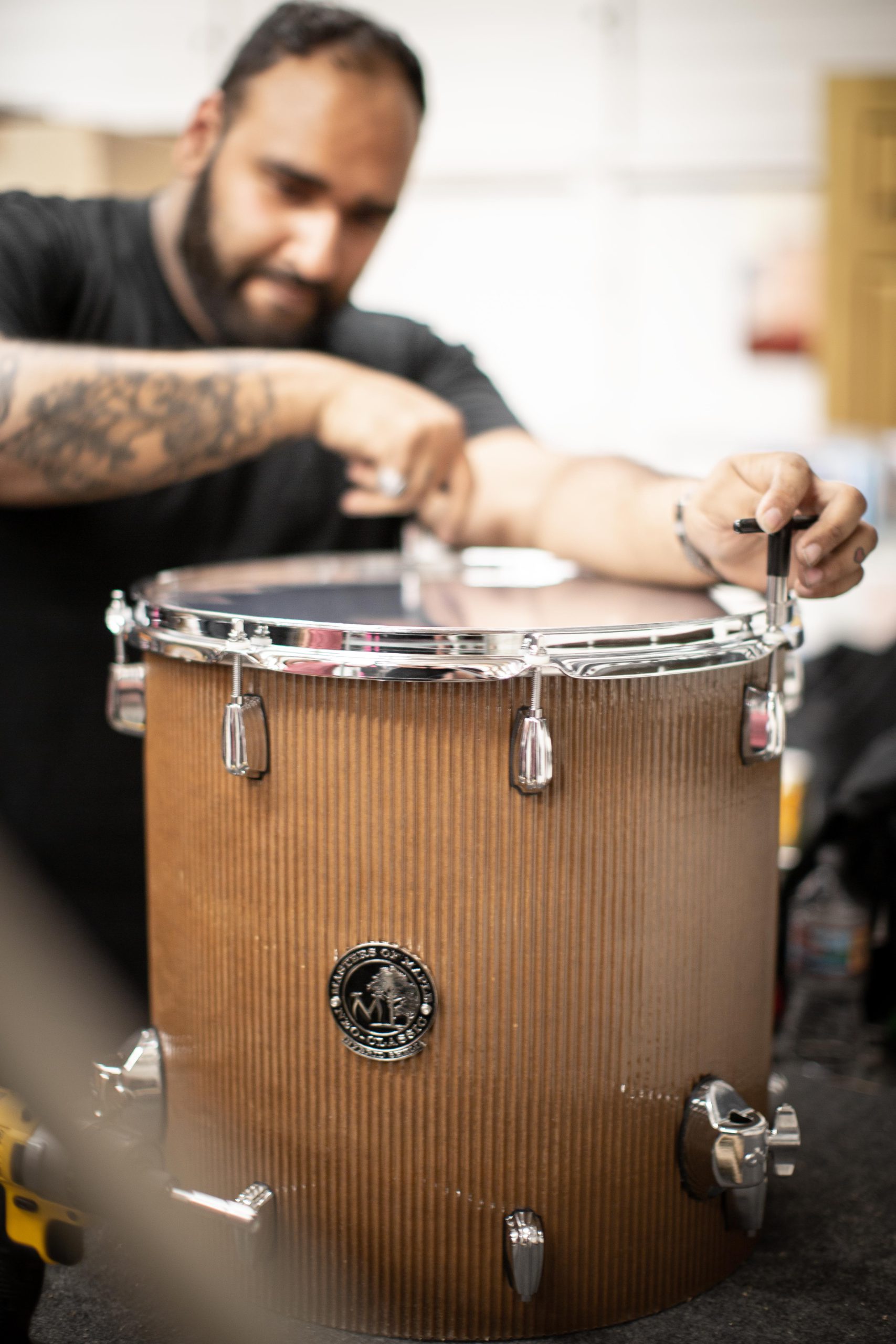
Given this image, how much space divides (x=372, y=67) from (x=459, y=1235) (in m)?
1.36

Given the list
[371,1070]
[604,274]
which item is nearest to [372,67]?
[371,1070]

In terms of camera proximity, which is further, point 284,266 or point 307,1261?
point 284,266

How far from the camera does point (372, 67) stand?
1.50 metres

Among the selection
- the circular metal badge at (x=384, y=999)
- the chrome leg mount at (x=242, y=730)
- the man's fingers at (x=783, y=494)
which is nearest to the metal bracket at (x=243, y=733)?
the chrome leg mount at (x=242, y=730)

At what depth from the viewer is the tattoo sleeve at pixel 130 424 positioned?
113 cm

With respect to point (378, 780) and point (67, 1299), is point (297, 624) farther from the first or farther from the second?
point (67, 1299)

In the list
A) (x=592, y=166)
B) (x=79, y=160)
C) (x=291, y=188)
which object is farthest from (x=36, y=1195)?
(x=592, y=166)

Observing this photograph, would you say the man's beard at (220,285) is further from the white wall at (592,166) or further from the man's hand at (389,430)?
the white wall at (592,166)

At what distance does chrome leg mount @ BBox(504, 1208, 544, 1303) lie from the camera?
916mm

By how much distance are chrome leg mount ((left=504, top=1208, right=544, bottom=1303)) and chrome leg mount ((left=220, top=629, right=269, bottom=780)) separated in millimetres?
413

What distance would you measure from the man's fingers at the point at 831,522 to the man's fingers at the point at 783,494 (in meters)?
0.03

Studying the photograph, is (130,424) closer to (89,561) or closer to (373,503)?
(373,503)

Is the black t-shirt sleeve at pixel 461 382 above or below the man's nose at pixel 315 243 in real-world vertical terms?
below

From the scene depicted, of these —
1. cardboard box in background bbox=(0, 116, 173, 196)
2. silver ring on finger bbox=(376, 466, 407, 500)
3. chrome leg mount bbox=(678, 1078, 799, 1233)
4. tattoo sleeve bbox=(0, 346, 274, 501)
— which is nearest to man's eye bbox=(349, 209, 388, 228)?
tattoo sleeve bbox=(0, 346, 274, 501)
